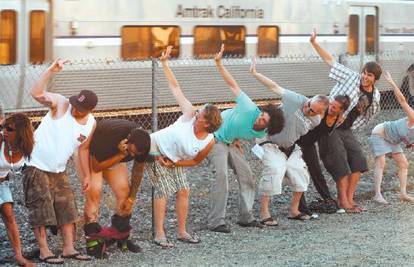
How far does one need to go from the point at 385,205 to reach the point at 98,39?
580 cm

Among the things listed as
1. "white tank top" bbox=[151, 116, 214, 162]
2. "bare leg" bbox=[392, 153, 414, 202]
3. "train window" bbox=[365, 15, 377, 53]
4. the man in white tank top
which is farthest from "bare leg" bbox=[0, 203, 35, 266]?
"train window" bbox=[365, 15, 377, 53]

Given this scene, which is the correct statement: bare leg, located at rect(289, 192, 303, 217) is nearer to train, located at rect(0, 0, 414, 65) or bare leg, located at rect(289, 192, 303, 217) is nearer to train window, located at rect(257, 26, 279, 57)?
train, located at rect(0, 0, 414, 65)

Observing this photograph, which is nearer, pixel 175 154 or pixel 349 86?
pixel 175 154

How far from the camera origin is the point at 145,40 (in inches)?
601

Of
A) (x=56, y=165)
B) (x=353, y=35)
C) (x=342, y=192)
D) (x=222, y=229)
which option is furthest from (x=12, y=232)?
(x=353, y=35)

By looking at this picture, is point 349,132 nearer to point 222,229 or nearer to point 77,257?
A: point 222,229

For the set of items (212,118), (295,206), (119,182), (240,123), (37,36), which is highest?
(37,36)

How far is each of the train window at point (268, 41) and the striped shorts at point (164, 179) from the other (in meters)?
8.69

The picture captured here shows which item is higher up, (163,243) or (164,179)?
(164,179)

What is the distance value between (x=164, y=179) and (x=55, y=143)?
1.19m

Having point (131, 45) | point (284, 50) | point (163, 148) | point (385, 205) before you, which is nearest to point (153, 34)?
point (131, 45)

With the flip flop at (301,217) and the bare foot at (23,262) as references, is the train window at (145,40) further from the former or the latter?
the bare foot at (23,262)

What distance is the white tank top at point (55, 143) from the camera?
25.6ft

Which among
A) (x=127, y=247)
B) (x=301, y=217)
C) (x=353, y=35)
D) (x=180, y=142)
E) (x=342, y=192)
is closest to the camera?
(x=127, y=247)
